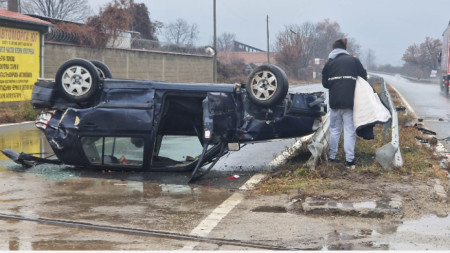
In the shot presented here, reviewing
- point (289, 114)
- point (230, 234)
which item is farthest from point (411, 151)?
point (230, 234)

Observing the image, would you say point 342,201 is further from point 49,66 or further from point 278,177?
point 49,66

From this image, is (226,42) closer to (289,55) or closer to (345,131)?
(289,55)

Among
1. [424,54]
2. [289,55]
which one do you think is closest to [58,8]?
[289,55]

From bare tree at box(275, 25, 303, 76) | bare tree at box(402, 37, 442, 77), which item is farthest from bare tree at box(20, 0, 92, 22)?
bare tree at box(402, 37, 442, 77)

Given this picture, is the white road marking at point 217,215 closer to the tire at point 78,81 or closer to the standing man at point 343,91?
the standing man at point 343,91

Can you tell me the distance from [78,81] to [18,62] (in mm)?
14582

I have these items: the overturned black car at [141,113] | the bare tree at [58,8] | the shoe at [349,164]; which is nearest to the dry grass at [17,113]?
the overturned black car at [141,113]

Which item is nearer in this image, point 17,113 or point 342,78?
point 342,78

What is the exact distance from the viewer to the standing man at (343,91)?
26.0 ft

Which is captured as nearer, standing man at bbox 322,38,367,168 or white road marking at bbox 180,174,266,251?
white road marking at bbox 180,174,266,251

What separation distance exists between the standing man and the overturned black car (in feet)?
1.09

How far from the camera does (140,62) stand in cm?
3753

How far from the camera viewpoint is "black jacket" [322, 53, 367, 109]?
26.0 ft

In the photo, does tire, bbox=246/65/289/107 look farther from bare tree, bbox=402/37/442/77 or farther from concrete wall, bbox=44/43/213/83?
bare tree, bbox=402/37/442/77
